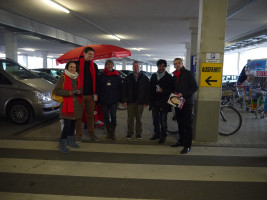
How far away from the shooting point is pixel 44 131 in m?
6.21

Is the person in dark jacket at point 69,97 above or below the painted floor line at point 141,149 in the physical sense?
above

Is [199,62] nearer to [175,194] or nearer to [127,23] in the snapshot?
[175,194]

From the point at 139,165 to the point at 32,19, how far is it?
11.5 m

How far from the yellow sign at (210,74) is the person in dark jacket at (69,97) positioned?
2814 mm

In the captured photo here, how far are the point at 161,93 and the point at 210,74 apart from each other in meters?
1.25

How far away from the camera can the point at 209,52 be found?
5.21 m

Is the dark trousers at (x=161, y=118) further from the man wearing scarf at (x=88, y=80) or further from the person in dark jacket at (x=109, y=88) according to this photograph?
the man wearing scarf at (x=88, y=80)

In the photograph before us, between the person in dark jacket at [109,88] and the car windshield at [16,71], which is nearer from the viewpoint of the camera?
the person in dark jacket at [109,88]

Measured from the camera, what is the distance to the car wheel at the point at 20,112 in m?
6.92

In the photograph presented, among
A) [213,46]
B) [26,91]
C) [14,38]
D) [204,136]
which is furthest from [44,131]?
[14,38]

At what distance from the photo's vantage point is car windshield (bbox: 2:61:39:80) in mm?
7238

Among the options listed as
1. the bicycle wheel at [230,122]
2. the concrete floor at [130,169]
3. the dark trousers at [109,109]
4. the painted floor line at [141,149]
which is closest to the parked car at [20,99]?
the concrete floor at [130,169]

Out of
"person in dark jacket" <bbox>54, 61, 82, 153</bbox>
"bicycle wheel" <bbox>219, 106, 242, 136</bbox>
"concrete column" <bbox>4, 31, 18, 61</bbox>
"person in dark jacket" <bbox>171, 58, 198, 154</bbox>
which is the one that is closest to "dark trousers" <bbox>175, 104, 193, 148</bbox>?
"person in dark jacket" <bbox>171, 58, 198, 154</bbox>

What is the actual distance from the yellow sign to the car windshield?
560 centimetres
